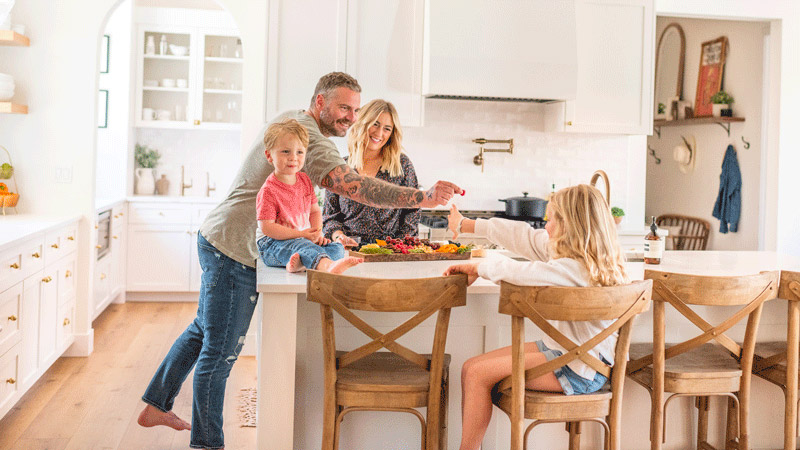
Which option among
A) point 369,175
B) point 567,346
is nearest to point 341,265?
point 567,346

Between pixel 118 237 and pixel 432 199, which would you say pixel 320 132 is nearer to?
pixel 432 199

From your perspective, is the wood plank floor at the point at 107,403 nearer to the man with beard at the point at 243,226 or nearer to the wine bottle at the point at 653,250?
the man with beard at the point at 243,226

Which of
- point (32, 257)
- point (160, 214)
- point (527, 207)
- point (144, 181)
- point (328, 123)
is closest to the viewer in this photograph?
point (328, 123)

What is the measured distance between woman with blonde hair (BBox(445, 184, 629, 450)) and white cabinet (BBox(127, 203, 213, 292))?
4425 mm

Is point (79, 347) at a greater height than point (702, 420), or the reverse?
point (702, 420)

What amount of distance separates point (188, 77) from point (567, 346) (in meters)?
5.26

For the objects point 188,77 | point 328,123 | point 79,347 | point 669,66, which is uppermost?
point 669,66

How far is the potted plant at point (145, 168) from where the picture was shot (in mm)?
6613

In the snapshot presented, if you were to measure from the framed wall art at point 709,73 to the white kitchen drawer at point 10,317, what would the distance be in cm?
565

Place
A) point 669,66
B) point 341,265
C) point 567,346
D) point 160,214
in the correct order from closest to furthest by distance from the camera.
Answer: point 567,346 → point 341,265 → point 160,214 → point 669,66

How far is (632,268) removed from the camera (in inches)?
115

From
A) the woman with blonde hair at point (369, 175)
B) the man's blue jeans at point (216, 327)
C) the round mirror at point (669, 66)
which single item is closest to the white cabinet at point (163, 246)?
the woman with blonde hair at point (369, 175)

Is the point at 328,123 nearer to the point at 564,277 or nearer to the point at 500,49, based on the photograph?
the point at 564,277

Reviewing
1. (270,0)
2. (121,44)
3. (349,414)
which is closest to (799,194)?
(270,0)
